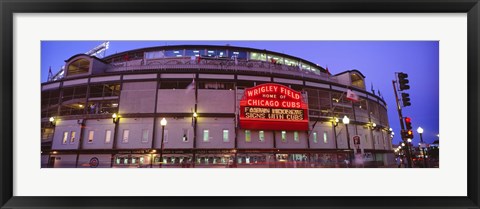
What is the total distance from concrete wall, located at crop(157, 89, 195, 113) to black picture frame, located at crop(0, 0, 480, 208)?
52.3 ft

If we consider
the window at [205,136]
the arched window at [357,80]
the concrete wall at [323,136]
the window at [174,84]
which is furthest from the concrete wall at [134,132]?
the arched window at [357,80]

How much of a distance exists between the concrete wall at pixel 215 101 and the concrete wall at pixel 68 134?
10.00m

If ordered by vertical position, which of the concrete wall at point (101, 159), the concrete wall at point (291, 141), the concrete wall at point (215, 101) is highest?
the concrete wall at point (215, 101)

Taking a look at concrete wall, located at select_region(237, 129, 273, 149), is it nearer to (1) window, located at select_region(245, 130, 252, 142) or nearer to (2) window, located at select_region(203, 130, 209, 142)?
(1) window, located at select_region(245, 130, 252, 142)

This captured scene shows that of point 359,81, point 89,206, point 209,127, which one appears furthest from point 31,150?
point 359,81

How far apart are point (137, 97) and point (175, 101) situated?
10.2 ft

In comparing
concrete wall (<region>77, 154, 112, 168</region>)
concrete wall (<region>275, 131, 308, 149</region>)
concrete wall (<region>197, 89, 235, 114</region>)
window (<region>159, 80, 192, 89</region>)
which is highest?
window (<region>159, 80, 192, 89</region>)

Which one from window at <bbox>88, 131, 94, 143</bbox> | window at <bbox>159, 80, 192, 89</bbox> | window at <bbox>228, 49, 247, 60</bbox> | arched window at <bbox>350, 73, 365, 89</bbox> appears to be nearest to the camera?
window at <bbox>88, 131, 94, 143</bbox>

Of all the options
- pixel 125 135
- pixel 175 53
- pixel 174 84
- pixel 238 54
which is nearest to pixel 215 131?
pixel 174 84

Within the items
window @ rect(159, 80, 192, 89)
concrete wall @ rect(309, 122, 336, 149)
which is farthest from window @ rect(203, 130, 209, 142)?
concrete wall @ rect(309, 122, 336, 149)

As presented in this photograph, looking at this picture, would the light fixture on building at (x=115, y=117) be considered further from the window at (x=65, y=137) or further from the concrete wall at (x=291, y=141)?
the concrete wall at (x=291, y=141)

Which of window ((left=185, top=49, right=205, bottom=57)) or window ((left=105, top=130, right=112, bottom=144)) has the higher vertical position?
window ((left=185, top=49, right=205, bottom=57))

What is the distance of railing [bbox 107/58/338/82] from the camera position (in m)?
22.8

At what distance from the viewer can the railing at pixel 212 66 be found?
74.9 ft
